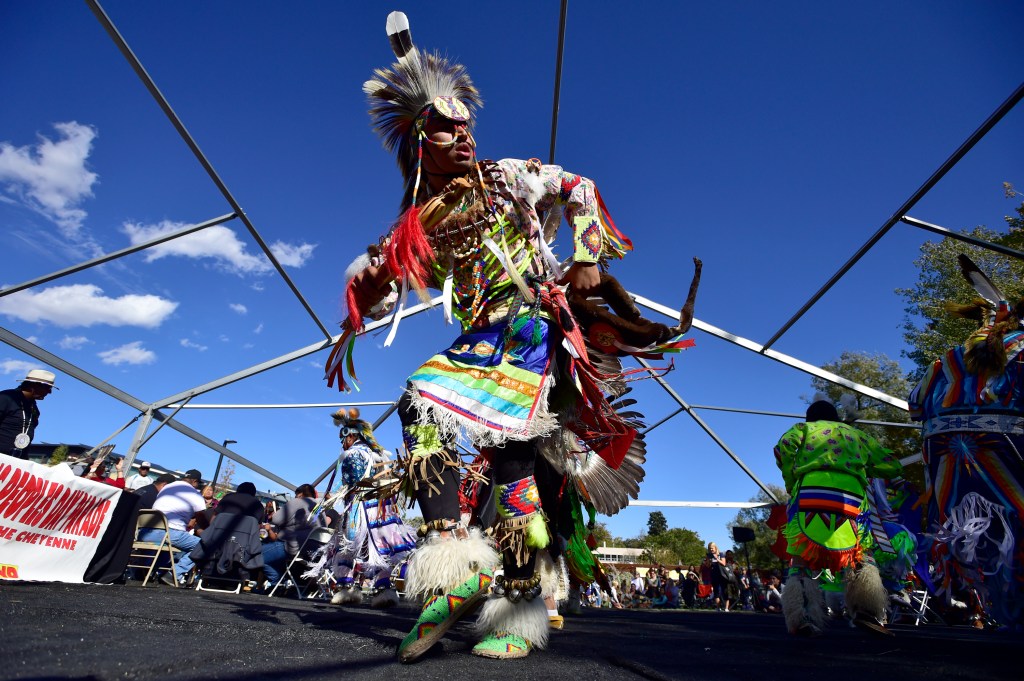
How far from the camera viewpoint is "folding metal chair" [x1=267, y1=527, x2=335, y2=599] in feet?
18.9

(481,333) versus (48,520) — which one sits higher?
(481,333)

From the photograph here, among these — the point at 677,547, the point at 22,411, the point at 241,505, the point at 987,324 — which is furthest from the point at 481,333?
the point at 677,547

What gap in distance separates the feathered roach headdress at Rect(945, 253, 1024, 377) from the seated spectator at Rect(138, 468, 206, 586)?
622 cm

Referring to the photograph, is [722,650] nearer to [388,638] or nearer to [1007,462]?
[388,638]

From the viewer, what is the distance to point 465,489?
10.2 ft

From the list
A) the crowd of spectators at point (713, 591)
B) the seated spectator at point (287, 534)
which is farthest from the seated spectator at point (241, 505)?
the crowd of spectators at point (713, 591)

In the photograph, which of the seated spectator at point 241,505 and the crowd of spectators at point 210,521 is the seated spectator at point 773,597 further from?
the seated spectator at point 241,505

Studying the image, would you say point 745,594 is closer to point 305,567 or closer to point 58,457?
point 305,567

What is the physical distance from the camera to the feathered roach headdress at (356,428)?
18.0ft

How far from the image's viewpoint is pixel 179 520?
592 cm

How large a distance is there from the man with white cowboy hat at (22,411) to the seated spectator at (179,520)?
129 cm

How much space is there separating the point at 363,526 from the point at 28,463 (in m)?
2.30

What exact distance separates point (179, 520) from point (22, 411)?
5.91 ft

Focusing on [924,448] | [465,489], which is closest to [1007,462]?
[924,448]
